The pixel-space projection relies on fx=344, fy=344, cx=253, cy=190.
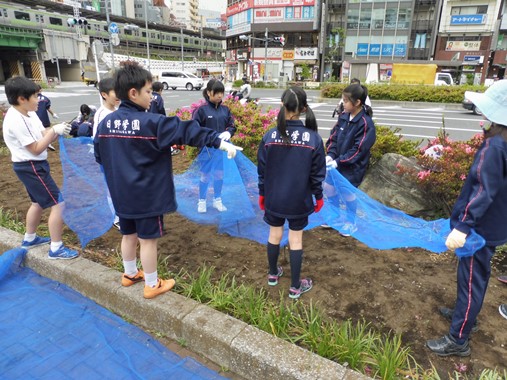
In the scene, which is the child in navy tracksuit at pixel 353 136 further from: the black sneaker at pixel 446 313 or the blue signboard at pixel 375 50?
the blue signboard at pixel 375 50

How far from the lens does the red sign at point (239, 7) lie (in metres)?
48.0

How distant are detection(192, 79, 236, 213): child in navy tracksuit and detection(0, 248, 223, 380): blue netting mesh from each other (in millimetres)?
1417

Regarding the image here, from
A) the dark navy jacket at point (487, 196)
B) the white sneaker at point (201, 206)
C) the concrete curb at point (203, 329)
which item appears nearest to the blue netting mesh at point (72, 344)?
the concrete curb at point (203, 329)

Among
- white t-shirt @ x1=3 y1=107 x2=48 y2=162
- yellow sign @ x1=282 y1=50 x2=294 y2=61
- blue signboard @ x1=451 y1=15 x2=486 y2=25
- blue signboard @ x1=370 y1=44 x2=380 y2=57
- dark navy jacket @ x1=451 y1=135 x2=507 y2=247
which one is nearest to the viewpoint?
dark navy jacket @ x1=451 y1=135 x2=507 y2=247

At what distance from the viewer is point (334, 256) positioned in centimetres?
327

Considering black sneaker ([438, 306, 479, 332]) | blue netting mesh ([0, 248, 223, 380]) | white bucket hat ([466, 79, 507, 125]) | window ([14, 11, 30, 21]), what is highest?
window ([14, 11, 30, 21])

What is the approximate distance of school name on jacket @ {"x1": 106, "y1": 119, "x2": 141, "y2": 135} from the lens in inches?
86.3

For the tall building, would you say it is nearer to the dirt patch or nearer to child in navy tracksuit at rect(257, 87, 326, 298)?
the dirt patch

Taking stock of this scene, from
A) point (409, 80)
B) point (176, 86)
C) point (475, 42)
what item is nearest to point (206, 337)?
point (409, 80)

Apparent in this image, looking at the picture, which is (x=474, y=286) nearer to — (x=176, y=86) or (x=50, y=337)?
(x=50, y=337)

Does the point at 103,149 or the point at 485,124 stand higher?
the point at 485,124

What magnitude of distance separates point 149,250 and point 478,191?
2100 mm

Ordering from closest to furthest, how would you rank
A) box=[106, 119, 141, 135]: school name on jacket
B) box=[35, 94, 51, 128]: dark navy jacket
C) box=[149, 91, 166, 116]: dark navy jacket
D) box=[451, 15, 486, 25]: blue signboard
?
1. box=[106, 119, 141, 135]: school name on jacket
2. box=[149, 91, 166, 116]: dark navy jacket
3. box=[35, 94, 51, 128]: dark navy jacket
4. box=[451, 15, 486, 25]: blue signboard

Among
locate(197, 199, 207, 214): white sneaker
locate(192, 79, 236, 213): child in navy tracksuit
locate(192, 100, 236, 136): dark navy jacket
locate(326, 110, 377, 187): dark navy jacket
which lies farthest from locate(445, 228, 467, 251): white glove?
locate(192, 100, 236, 136): dark navy jacket
